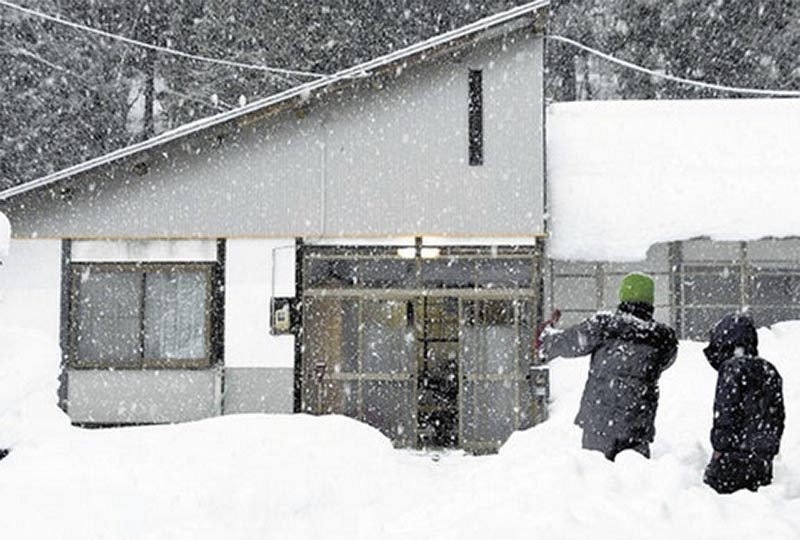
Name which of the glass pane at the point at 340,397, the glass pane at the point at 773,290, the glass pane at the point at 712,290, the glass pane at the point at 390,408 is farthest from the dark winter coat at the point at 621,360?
the glass pane at the point at 773,290

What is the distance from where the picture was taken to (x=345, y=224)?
41.8 feet

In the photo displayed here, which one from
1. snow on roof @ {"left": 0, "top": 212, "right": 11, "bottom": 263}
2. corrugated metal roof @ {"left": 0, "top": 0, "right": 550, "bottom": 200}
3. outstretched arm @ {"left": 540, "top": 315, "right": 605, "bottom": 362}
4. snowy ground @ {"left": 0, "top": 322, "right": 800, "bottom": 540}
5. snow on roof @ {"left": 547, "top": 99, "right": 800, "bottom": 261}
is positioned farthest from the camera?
snow on roof @ {"left": 547, "top": 99, "right": 800, "bottom": 261}

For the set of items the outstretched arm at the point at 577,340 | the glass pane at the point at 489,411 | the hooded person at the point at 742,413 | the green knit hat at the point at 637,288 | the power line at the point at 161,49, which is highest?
the power line at the point at 161,49

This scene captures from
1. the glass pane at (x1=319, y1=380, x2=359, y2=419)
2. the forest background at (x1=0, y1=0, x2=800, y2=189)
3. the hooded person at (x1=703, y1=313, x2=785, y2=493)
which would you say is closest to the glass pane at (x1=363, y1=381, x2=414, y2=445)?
the glass pane at (x1=319, y1=380, x2=359, y2=419)

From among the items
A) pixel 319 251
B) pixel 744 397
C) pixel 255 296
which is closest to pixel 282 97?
pixel 319 251

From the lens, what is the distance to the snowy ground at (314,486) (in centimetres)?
491

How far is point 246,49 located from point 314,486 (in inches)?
812

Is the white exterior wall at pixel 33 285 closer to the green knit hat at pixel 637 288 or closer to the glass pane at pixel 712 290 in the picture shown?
the green knit hat at pixel 637 288

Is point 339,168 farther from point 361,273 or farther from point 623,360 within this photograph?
point 623,360

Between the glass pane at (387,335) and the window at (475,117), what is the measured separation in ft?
7.18

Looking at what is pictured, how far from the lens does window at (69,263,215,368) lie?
12.8 metres

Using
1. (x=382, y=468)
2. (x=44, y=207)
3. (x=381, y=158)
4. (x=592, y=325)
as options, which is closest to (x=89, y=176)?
(x=44, y=207)

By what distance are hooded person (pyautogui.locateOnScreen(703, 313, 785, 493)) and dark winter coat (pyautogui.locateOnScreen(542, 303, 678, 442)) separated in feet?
1.43

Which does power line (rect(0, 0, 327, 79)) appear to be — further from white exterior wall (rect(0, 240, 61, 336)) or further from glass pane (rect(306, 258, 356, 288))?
→ glass pane (rect(306, 258, 356, 288))
